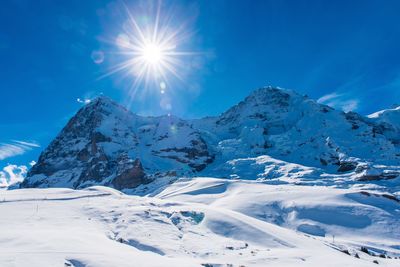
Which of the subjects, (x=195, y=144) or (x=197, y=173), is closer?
(x=197, y=173)

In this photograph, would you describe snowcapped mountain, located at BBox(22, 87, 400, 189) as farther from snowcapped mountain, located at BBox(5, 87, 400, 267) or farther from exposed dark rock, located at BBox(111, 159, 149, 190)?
snowcapped mountain, located at BBox(5, 87, 400, 267)

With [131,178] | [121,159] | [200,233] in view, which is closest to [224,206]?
[200,233]

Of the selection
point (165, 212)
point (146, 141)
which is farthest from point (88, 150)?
point (165, 212)

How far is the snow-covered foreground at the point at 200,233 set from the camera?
16672 mm

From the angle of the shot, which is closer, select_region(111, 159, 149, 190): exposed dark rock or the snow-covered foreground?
the snow-covered foreground

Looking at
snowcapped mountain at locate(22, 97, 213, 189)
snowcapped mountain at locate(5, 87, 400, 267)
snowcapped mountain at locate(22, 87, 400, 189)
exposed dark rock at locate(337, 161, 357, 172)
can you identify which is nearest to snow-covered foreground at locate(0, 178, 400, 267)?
snowcapped mountain at locate(5, 87, 400, 267)

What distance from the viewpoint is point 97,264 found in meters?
13.7

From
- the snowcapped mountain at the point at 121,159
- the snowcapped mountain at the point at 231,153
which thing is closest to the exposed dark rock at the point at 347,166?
the snowcapped mountain at the point at 231,153

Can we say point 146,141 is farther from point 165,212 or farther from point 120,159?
point 165,212

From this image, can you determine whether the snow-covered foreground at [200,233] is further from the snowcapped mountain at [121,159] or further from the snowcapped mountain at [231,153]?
the snowcapped mountain at [121,159]

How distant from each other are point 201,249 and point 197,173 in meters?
131

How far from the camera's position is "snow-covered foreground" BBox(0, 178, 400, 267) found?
16.7 metres

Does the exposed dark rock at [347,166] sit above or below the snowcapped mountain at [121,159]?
below

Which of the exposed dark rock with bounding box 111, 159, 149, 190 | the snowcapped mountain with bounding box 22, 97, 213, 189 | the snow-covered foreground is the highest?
the snowcapped mountain with bounding box 22, 97, 213, 189
